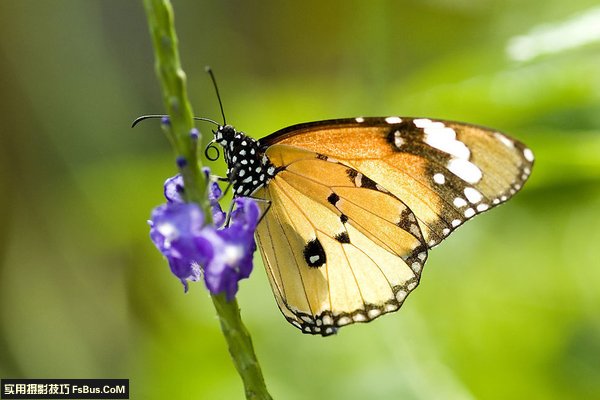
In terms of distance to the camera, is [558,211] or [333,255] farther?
[558,211]

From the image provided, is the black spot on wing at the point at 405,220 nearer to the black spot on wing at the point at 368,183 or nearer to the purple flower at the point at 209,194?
the black spot on wing at the point at 368,183

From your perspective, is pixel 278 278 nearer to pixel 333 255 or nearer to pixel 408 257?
pixel 333 255

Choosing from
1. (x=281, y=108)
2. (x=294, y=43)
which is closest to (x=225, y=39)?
(x=294, y=43)

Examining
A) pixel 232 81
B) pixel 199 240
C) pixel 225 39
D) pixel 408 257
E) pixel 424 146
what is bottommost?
pixel 199 240

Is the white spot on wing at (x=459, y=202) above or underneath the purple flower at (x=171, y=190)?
above

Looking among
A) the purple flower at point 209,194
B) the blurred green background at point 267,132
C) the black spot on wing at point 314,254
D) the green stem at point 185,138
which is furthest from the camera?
the blurred green background at point 267,132

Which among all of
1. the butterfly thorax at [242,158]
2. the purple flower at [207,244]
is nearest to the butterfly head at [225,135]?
the butterfly thorax at [242,158]

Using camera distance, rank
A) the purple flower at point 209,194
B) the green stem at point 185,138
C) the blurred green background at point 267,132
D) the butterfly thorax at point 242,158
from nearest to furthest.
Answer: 1. the green stem at point 185,138
2. the purple flower at point 209,194
3. the butterfly thorax at point 242,158
4. the blurred green background at point 267,132
